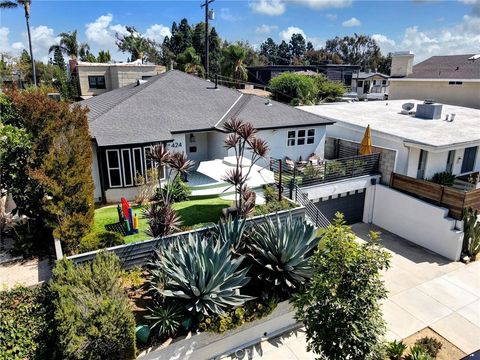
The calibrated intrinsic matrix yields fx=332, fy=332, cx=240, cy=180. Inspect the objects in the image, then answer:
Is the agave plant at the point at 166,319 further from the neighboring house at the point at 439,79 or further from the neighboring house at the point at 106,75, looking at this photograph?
the neighboring house at the point at 439,79

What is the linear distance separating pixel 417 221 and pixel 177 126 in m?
14.2

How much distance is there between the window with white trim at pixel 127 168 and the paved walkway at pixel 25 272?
5844 millimetres

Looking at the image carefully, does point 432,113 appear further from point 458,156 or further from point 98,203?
point 98,203

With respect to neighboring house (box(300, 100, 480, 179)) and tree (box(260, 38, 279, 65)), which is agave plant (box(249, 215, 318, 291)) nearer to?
neighboring house (box(300, 100, 480, 179))

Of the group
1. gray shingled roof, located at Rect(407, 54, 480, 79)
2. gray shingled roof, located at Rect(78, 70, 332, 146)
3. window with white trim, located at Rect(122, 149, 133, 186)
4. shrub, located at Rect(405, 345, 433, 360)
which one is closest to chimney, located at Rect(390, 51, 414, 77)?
gray shingled roof, located at Rect(407, 54, 480, 79)

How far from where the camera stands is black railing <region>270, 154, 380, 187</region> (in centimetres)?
1742

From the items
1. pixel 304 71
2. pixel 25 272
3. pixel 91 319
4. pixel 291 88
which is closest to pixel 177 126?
pixel 25 272

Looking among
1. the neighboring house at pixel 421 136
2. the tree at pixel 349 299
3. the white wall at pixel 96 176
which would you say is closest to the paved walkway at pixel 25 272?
the white wall at pixel 96 176

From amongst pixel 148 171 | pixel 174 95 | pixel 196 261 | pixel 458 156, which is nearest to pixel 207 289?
pixel 196 261

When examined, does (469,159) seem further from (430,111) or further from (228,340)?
(228,340)

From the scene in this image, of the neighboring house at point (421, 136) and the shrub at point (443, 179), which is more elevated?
the neighboring house at point (421, 136)

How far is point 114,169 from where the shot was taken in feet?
54.2

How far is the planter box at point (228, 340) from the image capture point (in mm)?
8930

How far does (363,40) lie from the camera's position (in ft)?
441
